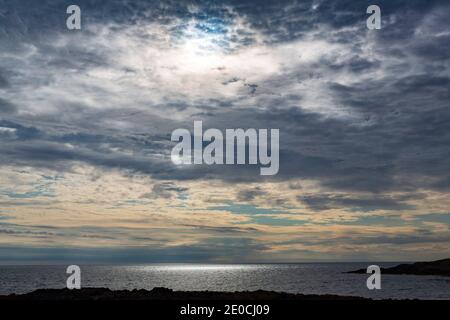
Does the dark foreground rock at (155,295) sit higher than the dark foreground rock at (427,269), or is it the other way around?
the dark foreground rock at (155,295)

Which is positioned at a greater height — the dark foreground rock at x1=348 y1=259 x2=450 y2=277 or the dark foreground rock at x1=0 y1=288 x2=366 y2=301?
the dark foreground rock at x1=0 y1=288 x2=366 y2=301

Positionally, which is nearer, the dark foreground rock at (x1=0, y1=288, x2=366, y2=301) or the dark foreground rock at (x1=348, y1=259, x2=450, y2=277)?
the dark foreground rock at (x1=0, y1=288, x2=366, y2=301)

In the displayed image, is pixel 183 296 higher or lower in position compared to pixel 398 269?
higher

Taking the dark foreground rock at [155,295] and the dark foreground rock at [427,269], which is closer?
the dark foreground rock at [155,295]

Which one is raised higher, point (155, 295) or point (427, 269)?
point (155, 295)

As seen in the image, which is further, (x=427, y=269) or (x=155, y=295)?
(x=427, y=269)
